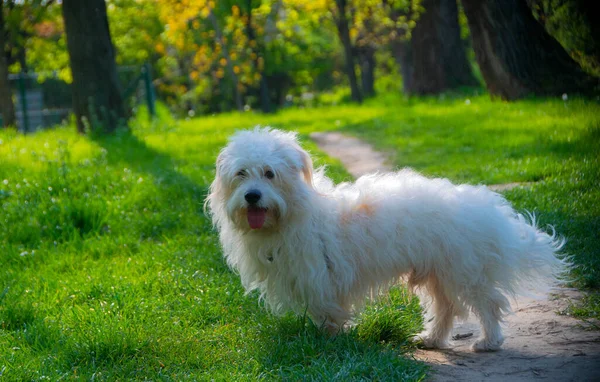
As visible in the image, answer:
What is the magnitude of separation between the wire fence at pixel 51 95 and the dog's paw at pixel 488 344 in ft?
43.4

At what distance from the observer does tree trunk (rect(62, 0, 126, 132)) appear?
41.5 ft

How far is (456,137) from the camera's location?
10.7m

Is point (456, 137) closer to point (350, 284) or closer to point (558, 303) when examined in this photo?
point (558, 303)

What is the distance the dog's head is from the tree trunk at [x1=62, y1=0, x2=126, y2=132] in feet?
29.2

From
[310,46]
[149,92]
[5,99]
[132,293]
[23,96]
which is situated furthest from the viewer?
[310,46]

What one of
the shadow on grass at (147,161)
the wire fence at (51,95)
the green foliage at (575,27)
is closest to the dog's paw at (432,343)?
the green foliage at (575,27)

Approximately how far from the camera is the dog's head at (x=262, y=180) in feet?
13.9

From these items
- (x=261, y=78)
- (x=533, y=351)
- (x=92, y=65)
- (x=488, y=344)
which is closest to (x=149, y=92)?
(x=92, y=65)

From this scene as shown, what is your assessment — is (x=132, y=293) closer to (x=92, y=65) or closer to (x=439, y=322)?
(x=439, y=322)

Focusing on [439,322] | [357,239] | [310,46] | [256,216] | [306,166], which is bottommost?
[439,322]

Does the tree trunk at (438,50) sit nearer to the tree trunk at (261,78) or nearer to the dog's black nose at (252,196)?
the tree trunk at (261,78)

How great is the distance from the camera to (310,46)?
26266 mm

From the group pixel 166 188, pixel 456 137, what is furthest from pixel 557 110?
pixel 166 188

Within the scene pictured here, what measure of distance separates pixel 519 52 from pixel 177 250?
725 cm
